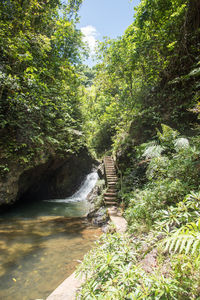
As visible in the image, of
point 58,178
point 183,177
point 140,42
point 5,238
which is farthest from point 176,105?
point 58,178

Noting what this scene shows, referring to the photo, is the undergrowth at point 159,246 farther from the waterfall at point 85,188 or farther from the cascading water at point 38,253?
the waterfall at point 85,188

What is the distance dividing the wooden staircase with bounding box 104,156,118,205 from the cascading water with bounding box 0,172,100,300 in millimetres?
1450

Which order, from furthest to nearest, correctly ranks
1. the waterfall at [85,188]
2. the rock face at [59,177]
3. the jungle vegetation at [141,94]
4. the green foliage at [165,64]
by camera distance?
the waterfall at [85,188]
the rock face at [59,177]
the green foliage at [165,64]
the jungle vegetation at [141,94]

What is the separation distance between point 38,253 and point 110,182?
15.9ft

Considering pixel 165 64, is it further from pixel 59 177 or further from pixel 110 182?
pixel 59 177

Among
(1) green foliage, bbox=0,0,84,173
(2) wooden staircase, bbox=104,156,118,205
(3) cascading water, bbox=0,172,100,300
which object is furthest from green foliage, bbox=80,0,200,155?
(1) green foliage, bbox=0,0,84,173

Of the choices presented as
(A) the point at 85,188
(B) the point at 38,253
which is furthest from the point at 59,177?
(B) the point at 38,253

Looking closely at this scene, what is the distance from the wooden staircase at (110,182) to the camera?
276 inches

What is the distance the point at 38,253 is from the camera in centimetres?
385

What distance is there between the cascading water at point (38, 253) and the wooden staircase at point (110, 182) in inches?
57.1

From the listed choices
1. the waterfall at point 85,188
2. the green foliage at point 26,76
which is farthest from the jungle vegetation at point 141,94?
the waterfall at point 85,188

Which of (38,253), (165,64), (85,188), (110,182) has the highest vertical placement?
(165,64)

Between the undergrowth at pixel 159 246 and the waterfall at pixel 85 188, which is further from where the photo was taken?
the waterfall at pixel 85 188

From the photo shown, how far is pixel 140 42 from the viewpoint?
7.96 meters
